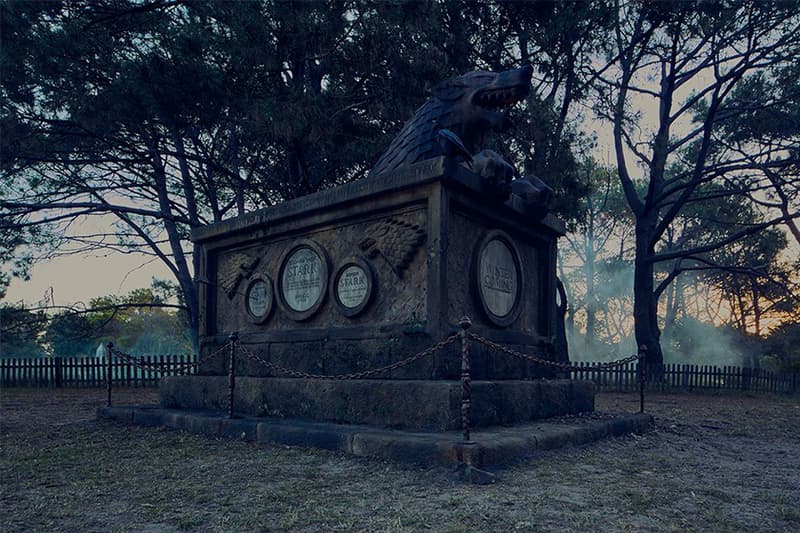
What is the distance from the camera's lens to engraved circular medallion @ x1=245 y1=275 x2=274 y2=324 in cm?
706

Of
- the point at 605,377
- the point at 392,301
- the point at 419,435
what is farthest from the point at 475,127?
the point at 605,377

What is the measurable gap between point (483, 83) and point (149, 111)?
7.42 metres

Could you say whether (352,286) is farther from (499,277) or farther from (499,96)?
(499,96)

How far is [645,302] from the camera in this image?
17.9 m

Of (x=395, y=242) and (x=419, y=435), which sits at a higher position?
(x=395, y=242)

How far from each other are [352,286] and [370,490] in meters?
2.91

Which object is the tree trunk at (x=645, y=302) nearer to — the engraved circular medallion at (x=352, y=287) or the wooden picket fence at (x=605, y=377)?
the wooden picket fence at (x=605, y=377)

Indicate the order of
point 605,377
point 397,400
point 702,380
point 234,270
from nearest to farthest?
point 397,400
point 234,270
point 605,377
point 702,380

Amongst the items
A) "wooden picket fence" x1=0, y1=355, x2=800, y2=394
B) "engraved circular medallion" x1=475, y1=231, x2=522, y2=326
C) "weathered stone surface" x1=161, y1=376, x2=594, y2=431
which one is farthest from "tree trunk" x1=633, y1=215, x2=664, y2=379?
"engraved circular medallion" x1=475, y1=231, x2=522, y2=326

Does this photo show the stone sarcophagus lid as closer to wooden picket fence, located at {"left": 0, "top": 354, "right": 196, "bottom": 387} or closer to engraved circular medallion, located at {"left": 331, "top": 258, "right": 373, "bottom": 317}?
engraved circular medallion, located at {"left": 331, "top": 258, "right": 373, "bottom": 317}

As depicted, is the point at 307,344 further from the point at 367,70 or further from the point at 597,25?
the point at 597,25

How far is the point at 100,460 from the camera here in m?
4.58

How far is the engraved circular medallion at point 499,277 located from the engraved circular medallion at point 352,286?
Answer: 1136mm

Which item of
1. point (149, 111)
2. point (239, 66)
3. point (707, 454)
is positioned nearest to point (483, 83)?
point (707, 454)
